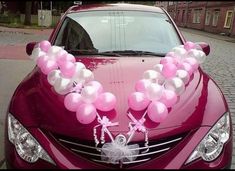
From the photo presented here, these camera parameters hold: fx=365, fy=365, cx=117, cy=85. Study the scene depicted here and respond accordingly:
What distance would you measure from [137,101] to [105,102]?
240 millimetres

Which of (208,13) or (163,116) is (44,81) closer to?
(163,116)

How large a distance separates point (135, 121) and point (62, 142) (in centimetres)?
54

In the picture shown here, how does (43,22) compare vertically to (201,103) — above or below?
below

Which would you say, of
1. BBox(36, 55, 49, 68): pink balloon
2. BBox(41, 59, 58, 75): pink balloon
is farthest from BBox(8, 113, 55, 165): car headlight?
BBox(36, 55, 49, 68): pink balloon

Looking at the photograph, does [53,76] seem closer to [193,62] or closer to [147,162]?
[147,162]

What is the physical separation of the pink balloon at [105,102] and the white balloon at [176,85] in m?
0.54

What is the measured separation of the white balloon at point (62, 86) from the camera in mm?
2975

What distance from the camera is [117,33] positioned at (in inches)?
171

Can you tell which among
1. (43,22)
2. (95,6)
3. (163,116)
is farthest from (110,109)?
(43,22)

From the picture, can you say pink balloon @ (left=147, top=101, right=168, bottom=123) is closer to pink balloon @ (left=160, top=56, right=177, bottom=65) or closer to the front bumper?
the front bumper

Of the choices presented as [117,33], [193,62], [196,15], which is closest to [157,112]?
Result: [193,62]

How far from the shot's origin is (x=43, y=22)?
88.9ft

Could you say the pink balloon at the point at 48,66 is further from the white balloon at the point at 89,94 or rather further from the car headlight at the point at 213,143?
the car headlight at the point at 213,143

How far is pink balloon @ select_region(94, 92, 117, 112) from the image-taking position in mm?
2699
